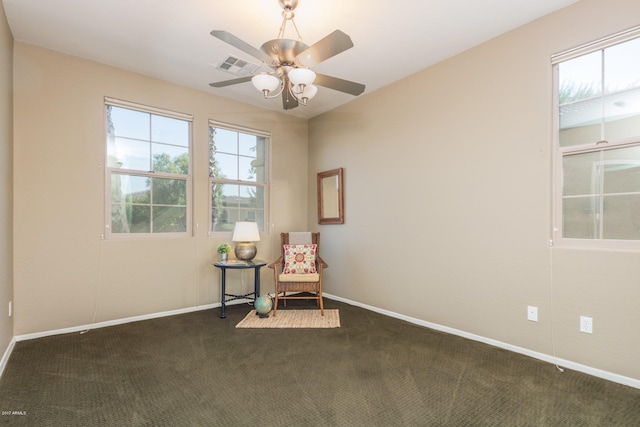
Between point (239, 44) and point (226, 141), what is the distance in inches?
99.1

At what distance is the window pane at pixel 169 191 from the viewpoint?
386 centimetres

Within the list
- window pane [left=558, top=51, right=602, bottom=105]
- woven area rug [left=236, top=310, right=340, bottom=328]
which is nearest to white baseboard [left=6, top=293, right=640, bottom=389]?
woven area rug [left=236, top=310, right=340, bottom=328]

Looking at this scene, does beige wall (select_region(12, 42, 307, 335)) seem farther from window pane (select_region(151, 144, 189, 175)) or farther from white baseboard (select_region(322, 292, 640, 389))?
white baseboard (select_region(322, 292, 640, 389))

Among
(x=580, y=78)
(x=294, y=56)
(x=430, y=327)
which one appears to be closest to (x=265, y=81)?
(x=294, y=56)

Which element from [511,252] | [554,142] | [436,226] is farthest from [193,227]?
[554,142]

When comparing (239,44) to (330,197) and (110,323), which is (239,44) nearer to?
(330,197)

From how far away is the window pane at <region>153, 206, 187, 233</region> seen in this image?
3.85m

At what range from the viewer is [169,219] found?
13.0 feet

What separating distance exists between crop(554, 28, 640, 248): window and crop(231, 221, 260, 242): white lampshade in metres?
3.03

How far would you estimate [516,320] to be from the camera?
9.13 ft

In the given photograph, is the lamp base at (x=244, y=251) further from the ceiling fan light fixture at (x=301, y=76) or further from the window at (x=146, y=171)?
the ceiling fan light fixture at (x=301, y=76)

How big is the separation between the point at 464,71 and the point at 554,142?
3.57 feet

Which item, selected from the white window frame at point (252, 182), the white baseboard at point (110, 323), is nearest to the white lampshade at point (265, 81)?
the white window frame at point (252, 182)

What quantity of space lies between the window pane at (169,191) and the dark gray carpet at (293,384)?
150 cm
